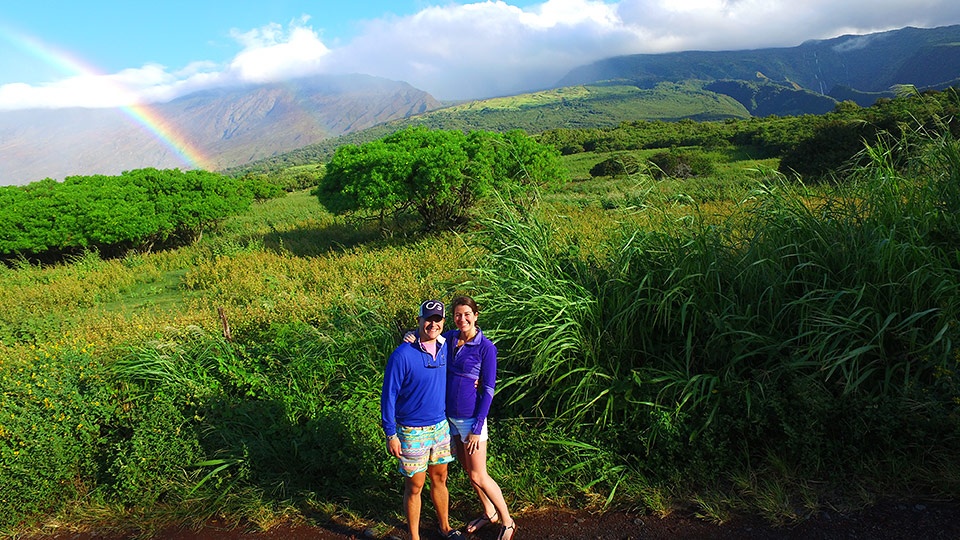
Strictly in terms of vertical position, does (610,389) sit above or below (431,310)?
below

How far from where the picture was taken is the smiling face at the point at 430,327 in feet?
9.76

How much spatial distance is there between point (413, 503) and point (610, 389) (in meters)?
1.60

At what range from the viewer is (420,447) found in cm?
308

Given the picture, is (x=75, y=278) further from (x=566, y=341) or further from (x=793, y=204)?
(x=793, y=204)

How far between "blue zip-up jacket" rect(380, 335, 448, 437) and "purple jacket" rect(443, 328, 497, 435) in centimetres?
8

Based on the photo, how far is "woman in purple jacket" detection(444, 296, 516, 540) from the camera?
3.07 m

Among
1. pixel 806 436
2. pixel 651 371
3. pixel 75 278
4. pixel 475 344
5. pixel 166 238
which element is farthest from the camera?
pixel 166 238

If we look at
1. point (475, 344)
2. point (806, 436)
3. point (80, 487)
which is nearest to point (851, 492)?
point (806, 436)

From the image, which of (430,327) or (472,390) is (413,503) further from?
(430,327)

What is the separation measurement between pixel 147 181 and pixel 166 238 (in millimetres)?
2301

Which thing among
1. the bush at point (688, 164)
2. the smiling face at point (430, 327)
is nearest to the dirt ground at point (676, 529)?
the smiling face at point (430, 327)

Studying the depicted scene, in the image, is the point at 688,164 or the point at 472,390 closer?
the point at 472,390

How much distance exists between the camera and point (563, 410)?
4074mm

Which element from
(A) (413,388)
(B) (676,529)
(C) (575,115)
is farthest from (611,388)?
(C) (575,115)
